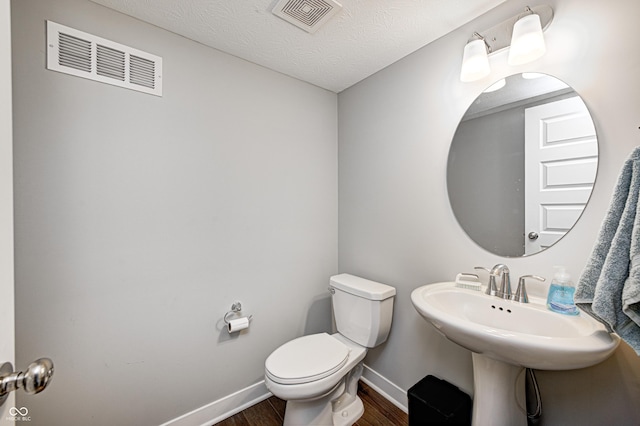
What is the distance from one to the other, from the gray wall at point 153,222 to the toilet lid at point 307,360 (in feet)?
1.14

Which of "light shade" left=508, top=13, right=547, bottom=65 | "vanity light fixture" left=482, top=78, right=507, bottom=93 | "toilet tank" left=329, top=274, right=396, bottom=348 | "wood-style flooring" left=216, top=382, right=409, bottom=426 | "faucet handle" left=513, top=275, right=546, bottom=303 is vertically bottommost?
"wood-style flooring" left=216, top=382, right=409, bottom=426

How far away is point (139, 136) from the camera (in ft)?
4.48

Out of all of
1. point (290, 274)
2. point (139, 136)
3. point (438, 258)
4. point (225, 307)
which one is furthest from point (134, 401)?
point (438, 258)

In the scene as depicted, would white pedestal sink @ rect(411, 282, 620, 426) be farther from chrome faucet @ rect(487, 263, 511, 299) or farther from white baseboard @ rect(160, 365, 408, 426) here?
white baseboard @ rect(160, 365, 408, 426)

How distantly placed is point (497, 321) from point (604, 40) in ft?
3.81

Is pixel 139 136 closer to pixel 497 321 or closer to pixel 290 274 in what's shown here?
pixel 290 274

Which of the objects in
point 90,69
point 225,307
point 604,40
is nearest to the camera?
point 604,40

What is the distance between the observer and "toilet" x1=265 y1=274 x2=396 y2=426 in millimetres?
1304

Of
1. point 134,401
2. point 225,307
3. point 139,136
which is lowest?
point 134,401

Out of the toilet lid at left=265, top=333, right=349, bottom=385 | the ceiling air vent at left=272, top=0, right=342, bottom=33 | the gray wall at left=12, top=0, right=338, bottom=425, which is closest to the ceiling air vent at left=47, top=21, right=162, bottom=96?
the gray wall at left=12, top=0, right=338, bottom=425

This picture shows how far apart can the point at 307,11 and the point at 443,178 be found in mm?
1091

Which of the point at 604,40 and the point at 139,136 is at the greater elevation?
the point at 604,40

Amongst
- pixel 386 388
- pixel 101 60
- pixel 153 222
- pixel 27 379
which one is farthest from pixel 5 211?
pixel 386 388

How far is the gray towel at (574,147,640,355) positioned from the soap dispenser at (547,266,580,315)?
237 mm
